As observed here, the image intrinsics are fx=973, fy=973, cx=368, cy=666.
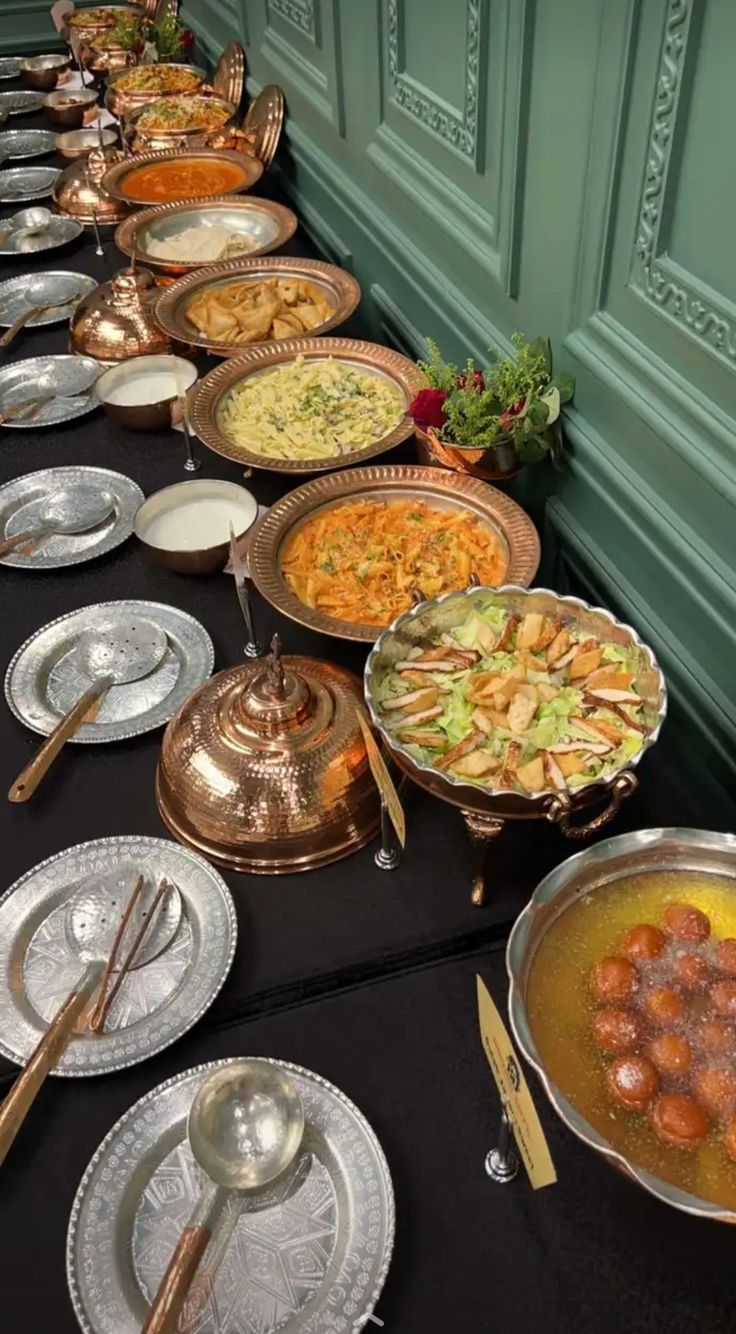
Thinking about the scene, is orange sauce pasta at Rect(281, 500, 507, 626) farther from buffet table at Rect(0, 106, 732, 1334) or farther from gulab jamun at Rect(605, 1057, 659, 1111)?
gulab jamun at Rect(605, 1057, 659, 1111)

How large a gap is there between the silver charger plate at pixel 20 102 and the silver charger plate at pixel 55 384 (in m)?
1.70

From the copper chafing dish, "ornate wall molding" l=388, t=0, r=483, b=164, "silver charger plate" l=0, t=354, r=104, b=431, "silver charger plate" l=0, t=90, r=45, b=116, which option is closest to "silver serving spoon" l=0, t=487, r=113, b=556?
"silver charger plate" l=0, t=354, r=104, b=431

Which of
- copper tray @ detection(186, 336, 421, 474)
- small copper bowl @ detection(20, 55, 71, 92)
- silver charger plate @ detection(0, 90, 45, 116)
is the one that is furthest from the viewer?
small copper bowl @ detection(20, 55, 71, 92)

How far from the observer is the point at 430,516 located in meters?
1.32

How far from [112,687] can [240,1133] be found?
0.59m

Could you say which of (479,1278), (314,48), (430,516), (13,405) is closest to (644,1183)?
(479,1278)

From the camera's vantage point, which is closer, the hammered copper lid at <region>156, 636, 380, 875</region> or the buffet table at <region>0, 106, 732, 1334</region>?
the buffet table at <region>0, 106, 732, 1334</region>

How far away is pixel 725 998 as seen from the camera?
743 millimetres

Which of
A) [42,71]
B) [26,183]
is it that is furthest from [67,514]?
[42,71]

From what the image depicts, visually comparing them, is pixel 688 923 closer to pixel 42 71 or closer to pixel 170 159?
pixel 170 159

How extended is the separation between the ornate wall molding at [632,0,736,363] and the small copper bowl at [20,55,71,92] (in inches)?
Answer: 116

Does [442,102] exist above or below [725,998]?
above

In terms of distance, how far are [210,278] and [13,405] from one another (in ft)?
1.45

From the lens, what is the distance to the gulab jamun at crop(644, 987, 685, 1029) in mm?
743
